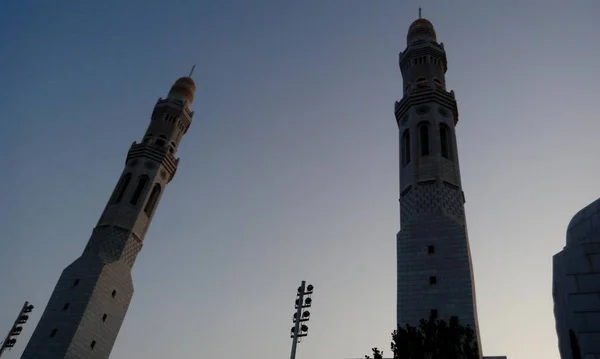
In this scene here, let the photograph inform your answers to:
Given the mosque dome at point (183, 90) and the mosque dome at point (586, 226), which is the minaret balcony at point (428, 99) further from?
the mosque dome at point (586, 226)

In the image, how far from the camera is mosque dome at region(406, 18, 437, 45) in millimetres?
41747

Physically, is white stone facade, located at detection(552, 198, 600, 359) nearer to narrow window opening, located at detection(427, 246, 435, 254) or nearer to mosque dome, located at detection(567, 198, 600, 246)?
mosque dome, located at detection(567, 198, 600, 246)

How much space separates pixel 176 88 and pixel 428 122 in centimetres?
2535

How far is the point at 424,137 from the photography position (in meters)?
33.5

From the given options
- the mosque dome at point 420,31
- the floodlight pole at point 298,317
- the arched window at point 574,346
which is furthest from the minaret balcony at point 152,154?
the arched window at point 574,346

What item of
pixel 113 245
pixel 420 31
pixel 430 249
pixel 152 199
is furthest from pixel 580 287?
pixel 420 31

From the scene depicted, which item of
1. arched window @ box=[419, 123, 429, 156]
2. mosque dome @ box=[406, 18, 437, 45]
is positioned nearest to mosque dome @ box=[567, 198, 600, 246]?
arched window @ box=[419, 123, 429, 156]

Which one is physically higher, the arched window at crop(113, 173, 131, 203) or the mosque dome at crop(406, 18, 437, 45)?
the mosque dome at crop(406, 18, 437, 45)

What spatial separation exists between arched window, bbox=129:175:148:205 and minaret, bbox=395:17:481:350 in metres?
20.1

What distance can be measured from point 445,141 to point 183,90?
1026 inches

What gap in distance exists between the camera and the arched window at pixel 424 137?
32.4 meters

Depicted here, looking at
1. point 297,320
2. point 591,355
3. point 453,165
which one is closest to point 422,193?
point 453,165

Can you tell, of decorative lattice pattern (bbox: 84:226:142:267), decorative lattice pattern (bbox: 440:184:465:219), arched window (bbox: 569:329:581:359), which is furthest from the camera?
decorative lattice pattern (bbox: 84:226:142:267)

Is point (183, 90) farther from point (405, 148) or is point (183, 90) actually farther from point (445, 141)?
point (445, 141)
